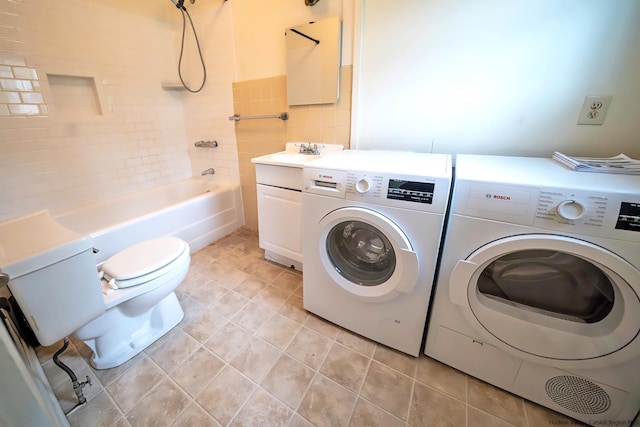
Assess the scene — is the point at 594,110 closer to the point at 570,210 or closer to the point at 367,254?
the point at 570,210

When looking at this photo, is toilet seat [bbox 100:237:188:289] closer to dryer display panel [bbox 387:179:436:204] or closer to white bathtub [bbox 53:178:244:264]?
white bathtub [bbox 53:178:244:264]

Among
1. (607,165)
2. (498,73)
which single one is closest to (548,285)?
(607,165)

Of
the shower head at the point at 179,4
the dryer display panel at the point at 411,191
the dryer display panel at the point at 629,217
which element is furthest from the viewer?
the shower head at the point at 179,4

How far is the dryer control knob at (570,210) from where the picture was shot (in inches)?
30.5

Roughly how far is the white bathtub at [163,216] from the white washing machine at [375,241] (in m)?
1.27

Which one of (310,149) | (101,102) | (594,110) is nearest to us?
(594,110)

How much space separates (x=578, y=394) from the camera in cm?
94

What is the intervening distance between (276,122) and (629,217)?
1979 millimetres

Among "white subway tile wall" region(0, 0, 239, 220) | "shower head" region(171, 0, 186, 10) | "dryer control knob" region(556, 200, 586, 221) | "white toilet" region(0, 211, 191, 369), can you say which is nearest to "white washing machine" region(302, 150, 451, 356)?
"dryer control knob" region(556, 200, 586, 221)

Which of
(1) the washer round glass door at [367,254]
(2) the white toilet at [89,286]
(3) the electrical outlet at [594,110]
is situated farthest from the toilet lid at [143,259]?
(3) the electrical outlet at [594,110]

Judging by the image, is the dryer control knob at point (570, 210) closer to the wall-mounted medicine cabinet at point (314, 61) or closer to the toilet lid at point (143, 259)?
the wall-mounted medicine cabinet at point (314, 61)

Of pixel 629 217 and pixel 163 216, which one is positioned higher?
pixel 629 217

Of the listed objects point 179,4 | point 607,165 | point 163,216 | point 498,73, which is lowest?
point 163,216

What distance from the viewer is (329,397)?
1078mm
